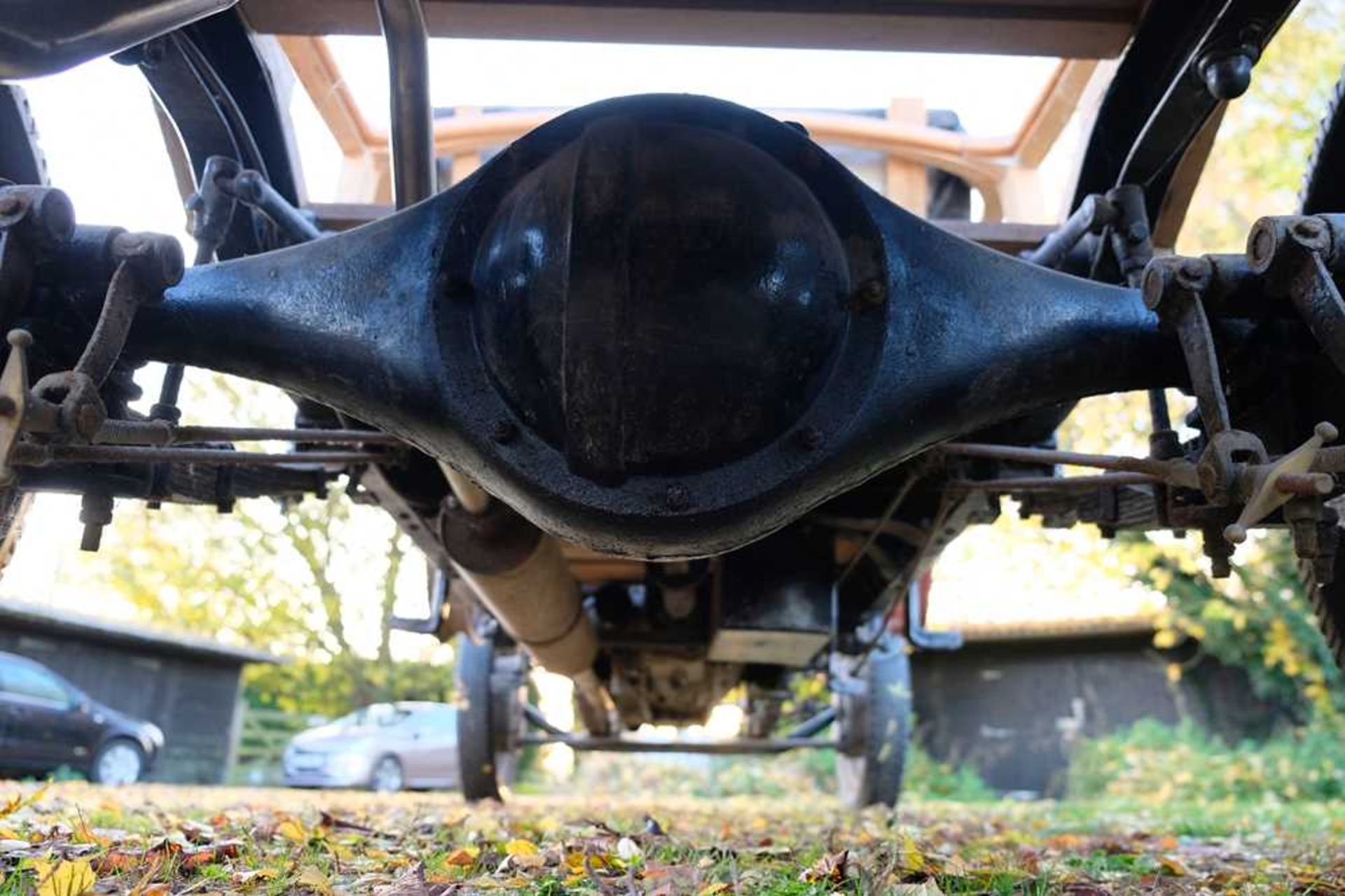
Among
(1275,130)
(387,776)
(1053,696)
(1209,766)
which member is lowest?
(387,776)

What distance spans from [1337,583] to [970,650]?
43.7ft

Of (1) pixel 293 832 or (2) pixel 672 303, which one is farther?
(1) pixel 293 832

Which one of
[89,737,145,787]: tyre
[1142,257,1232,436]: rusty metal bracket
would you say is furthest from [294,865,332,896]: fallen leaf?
[89,737,145,787]: tyre

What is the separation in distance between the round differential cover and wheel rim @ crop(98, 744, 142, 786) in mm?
10603

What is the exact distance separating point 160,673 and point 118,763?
346 cm

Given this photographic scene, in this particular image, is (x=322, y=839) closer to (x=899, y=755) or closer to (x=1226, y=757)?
(x=899, y=755)

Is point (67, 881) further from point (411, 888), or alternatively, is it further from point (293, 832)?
point (293, 832)

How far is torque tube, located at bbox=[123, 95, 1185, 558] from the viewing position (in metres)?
1.54

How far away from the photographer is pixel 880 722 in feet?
16.8

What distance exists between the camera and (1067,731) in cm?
1412

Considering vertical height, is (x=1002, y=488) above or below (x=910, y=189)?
below

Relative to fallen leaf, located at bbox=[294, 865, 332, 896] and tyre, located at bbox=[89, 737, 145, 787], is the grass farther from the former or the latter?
tyre, located at bbox=[89, 737, 145, 787]

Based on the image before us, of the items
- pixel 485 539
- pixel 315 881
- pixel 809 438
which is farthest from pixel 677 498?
pixel 485 539

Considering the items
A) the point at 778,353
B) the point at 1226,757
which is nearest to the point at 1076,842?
the point at 778,353
